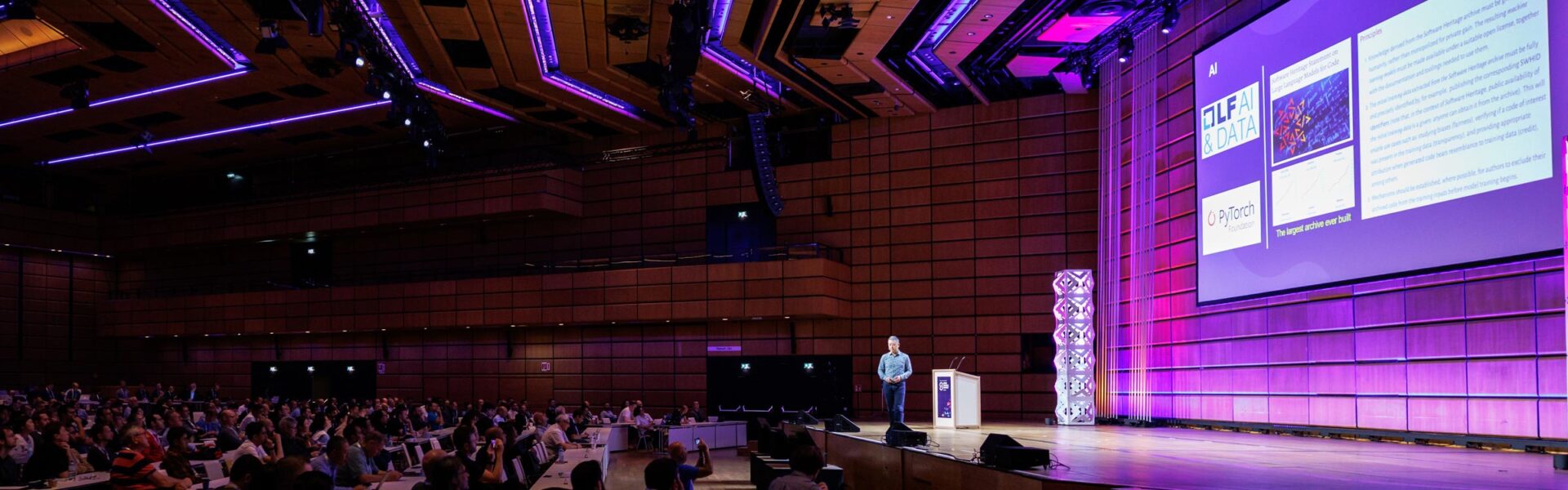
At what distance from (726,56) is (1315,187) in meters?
9.75

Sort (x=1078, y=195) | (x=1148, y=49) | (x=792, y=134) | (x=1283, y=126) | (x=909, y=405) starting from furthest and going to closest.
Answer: (x=792, y=134) → (x=909, y=405) → (x=1078, y=195) → (x=1148, y=49) → (x=1283, y=126)

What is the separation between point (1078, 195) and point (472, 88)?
10316mm

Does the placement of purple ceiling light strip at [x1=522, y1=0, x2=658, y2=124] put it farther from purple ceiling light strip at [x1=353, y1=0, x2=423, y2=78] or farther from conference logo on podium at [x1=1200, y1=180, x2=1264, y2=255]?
conference logo on podium at [x1=1200, y1=180, x2=1264, y2=255]

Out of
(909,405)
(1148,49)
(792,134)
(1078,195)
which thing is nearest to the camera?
(1148,49)

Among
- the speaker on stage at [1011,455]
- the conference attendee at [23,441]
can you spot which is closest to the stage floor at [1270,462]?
the speaker on stage at [1011,455]

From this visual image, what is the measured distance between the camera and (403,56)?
1875cm

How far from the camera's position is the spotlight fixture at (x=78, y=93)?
62.7 ft

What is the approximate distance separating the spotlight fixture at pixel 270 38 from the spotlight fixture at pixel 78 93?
664 cm

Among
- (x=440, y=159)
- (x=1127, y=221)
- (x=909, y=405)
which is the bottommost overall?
(x=909, y=405)

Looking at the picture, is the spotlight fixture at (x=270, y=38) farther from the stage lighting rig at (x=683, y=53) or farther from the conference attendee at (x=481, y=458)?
the conference attendee at (x=481, y=458)

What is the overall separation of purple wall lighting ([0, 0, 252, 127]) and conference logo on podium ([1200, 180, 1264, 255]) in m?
13.4

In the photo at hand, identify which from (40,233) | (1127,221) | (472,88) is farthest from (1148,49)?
(40,233)

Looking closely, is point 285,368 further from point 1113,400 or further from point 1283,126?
point 1283,126

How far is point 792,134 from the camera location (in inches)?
869
